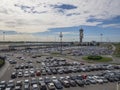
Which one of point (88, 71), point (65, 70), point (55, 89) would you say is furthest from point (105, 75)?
point (55, 89)

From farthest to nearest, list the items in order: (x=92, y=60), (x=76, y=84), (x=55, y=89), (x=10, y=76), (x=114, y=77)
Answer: (x=92, y=60) → (x=10, y=76) → (x=114, y=77) → (x=76, y=84) → (x=55, y=89)

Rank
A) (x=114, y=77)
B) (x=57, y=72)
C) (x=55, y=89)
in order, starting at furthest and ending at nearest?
1. (x=57, y=72)
2. (x=114, y=77)
3. (x=55, y=89)

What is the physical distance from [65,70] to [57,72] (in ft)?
9.53

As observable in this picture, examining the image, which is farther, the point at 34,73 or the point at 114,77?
the point at 34,73

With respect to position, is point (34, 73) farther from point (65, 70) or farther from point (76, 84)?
point (76, 84)

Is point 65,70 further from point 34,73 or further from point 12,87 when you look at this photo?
point 12,87

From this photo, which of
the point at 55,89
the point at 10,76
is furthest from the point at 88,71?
the point at 10,76

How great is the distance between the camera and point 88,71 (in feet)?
197

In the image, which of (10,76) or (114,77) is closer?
(114,77)

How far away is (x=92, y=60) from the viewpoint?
84.4m

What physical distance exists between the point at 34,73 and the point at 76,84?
57.0 feet

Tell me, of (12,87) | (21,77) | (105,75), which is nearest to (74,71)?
(105,75)

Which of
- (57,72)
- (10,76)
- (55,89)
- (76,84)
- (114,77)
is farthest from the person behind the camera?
(57,72)

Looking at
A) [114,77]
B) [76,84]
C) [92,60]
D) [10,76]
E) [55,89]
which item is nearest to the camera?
[55,89]
